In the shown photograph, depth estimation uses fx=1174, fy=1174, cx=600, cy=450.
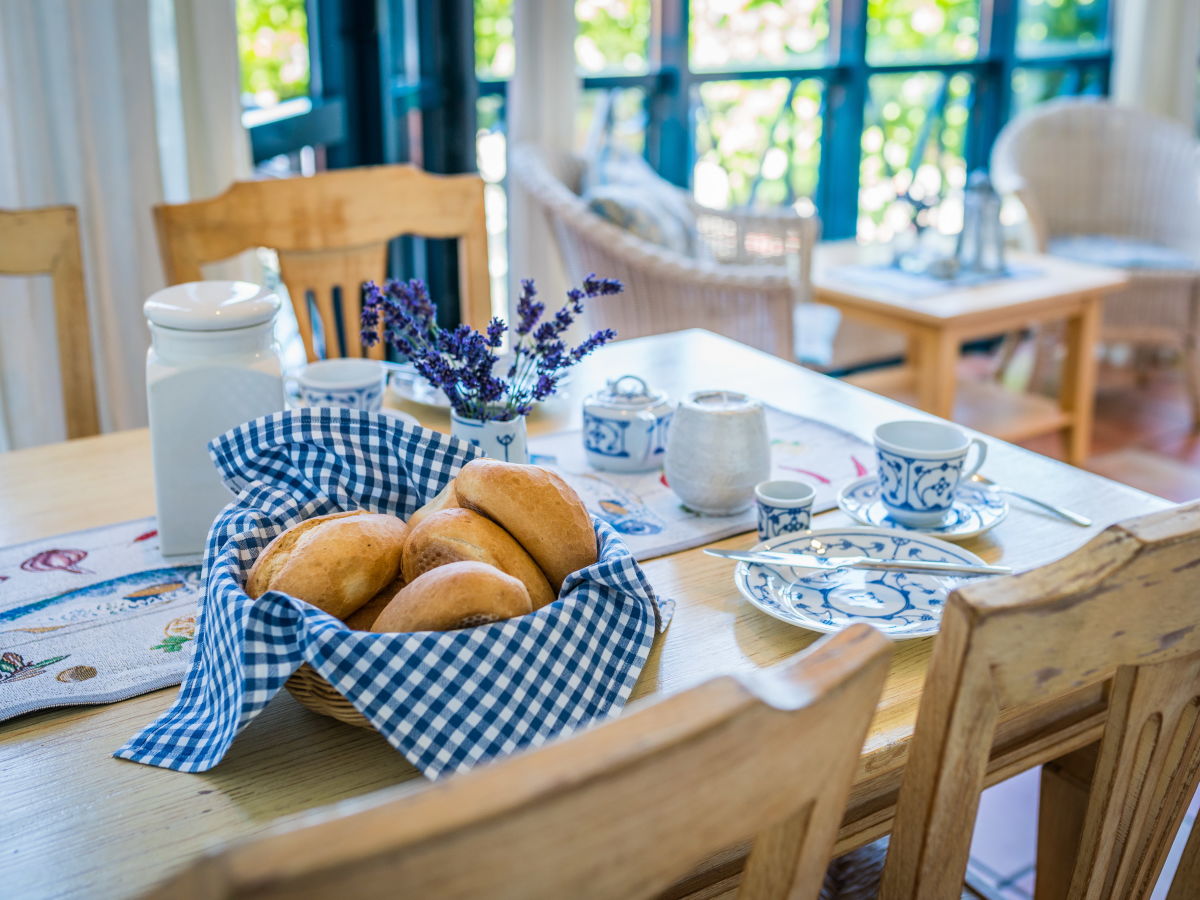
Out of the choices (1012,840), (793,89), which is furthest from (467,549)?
(793,89)

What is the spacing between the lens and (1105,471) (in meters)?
3.20

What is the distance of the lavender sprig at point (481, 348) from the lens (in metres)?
1.04

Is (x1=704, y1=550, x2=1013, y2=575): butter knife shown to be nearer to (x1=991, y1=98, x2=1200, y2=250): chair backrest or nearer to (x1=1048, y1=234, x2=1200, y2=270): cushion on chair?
(x1=1048, y1=234, x2=1200, y2=270): cushion on chair

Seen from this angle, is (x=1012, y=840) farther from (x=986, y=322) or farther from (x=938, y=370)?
(x=986, y=322)

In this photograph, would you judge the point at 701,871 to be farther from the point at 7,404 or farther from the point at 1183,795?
the point at 7,404

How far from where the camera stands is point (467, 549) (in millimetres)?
787

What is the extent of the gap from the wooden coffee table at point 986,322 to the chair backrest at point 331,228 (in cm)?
136

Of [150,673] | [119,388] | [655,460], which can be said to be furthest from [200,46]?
[150,673]

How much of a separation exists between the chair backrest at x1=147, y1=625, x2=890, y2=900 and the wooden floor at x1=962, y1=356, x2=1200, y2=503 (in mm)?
2723

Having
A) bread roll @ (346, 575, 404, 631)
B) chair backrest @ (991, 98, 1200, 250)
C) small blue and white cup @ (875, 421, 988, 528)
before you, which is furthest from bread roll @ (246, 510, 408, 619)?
chair backrest @ (991, 98, 1200, 250)

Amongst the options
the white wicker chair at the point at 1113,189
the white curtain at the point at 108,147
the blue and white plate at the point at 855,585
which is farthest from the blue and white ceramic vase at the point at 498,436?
the white wicker chair at the point at 1113,189

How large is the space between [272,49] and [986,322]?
1766 millimetres

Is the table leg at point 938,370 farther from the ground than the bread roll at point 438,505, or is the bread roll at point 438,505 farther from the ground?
the bread roll at point 438,505

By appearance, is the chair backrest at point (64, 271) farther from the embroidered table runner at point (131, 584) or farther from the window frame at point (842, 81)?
the window frame at point (842, 81)
